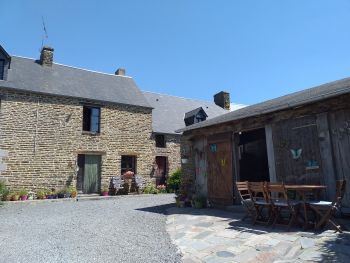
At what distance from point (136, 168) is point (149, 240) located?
37.5ft

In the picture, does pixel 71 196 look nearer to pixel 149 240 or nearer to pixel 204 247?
pixel 149 240

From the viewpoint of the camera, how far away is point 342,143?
6117 millimetres

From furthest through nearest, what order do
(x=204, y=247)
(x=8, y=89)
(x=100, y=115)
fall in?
1. (x=100, y=115)
2. (x=8, y=89)
3. (x=204, y=247)

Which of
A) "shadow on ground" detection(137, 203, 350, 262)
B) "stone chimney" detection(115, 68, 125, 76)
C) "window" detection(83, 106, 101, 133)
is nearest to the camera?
"shadow on ground" detection(137, 203, 350, 262)

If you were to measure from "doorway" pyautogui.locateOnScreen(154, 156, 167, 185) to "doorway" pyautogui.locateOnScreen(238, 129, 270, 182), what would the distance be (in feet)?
24.8

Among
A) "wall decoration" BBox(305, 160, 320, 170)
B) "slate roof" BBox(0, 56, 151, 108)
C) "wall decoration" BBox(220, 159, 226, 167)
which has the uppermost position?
"slate roof" BBox(0, 56, 151, 108)

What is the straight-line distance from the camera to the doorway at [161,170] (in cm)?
1764

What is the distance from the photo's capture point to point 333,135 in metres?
6.27

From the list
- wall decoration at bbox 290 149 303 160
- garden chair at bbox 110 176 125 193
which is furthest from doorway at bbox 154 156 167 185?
wall decoration at bbox 290 149 303 160

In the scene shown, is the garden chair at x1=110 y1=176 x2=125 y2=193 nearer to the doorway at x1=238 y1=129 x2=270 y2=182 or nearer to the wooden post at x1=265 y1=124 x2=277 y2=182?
the doorway at x1=238 y1=129 x2=270 y2=182

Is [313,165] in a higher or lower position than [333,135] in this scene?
lower

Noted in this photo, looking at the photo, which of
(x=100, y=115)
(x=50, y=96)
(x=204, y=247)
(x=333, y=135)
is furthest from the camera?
(x=100, y=115)

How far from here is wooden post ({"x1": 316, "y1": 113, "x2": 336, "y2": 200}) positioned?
6.17 meters

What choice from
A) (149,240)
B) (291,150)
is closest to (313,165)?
(291,150)
